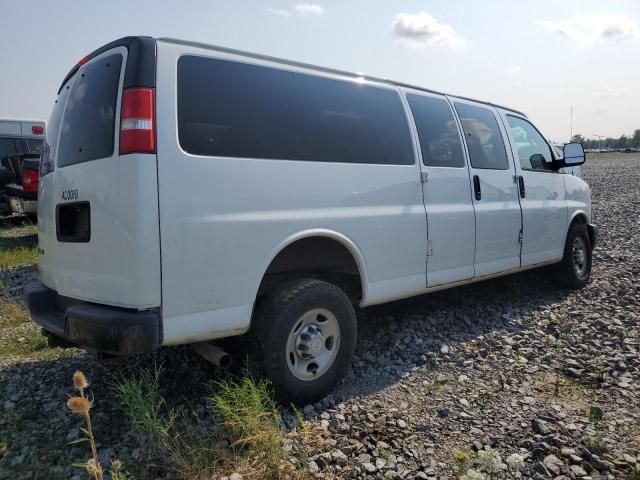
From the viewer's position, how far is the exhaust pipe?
3041mm

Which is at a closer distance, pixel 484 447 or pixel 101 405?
pixel 484 447

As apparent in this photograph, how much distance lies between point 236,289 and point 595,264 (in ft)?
21.1

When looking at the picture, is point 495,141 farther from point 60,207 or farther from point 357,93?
point 60,207

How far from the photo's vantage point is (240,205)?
2.92 metres

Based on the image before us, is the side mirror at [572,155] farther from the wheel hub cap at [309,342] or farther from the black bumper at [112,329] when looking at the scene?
the black bumper at [112,329]

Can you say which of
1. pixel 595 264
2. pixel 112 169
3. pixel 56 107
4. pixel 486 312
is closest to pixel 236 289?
pixel 112 169

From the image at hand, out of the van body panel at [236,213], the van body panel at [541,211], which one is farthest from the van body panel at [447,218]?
the van body panel at [541,211]

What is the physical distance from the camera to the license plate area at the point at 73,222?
9.59ft

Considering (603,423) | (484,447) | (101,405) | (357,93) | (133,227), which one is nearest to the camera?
(133,227)

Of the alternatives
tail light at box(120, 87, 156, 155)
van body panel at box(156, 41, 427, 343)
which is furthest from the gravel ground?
tail light at box(120, 87, 156, 155)

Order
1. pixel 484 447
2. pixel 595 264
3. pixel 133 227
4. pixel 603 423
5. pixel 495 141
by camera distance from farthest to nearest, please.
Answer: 1. pixel 595 264
2. pixel 495 141
3. pixel 603 423
4. pixel 484 447
5. pixel 133 227

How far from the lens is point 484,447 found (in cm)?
285

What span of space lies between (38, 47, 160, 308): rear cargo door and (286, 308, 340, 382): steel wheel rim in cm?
98

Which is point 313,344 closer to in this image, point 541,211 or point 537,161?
point 541,211
